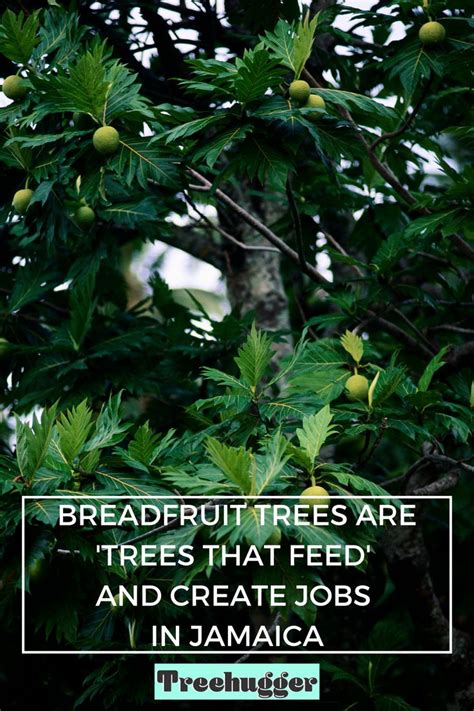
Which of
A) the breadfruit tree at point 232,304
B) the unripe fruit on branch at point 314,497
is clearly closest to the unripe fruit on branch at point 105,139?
the breadfruit tree at point 232,304

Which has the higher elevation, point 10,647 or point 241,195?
point 241,195

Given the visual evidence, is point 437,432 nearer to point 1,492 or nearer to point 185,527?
point 185,527

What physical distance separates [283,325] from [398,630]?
134cm

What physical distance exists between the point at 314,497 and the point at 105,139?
0.94 m

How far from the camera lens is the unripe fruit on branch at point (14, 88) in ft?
7.54

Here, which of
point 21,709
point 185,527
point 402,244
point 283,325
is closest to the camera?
point 185,527

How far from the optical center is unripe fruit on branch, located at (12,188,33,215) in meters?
2.37

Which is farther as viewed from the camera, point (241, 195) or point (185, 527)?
point (241, 195)

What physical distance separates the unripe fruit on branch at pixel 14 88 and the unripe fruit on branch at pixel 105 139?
1.08 feet

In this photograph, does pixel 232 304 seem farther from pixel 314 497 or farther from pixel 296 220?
pixel 314 497

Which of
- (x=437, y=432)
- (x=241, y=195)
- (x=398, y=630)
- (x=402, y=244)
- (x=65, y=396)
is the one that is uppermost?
(x=241, y=195)

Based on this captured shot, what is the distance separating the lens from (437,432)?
2.37 meters

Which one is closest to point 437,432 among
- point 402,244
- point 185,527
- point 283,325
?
point 402,244

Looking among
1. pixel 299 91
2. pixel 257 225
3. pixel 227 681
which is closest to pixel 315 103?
pixel 299 91
